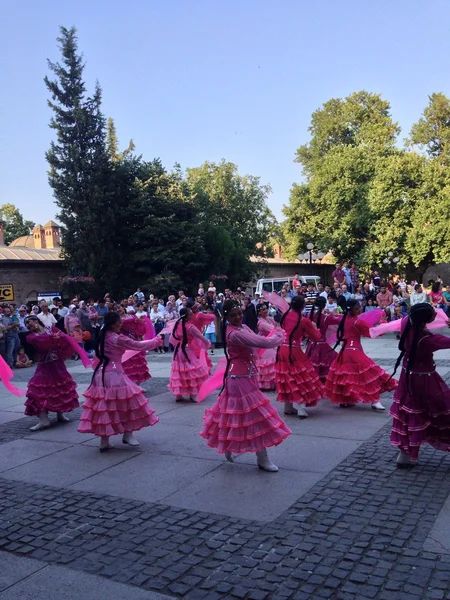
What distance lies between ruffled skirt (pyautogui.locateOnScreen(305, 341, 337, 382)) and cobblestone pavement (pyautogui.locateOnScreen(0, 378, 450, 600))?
11.2 ft

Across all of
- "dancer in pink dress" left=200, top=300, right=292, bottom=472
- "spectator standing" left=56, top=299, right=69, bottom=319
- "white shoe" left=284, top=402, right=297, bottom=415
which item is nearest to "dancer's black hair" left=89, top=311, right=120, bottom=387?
"dancer in pink dress" left=200, top=300, right=292, bottom=472

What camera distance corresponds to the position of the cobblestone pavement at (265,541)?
3811 mm

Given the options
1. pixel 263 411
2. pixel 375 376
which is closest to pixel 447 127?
pixel 375 376

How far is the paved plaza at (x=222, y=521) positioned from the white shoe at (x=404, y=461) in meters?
0.08

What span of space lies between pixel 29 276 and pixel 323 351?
20707mm

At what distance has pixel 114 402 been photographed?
22.8 ft

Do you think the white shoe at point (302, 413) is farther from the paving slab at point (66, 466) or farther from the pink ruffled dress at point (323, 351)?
the paving slab at point (66, 466)

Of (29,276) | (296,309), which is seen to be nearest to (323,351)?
(296,309)

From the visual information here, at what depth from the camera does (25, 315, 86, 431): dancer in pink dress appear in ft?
27.2

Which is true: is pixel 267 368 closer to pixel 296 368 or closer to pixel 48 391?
pixel 296 368

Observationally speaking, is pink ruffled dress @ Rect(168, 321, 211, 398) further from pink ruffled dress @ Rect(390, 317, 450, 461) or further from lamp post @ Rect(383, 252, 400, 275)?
lamp post @ Rect(383, 252, 400, 275)

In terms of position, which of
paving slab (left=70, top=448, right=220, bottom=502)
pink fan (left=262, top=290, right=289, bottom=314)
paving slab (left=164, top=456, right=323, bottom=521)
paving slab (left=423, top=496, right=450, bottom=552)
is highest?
pink fan (left=262, top=290, right=289, bottom=314)

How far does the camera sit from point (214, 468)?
6.25 meters

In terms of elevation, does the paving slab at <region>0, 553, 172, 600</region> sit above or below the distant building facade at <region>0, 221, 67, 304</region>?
below
